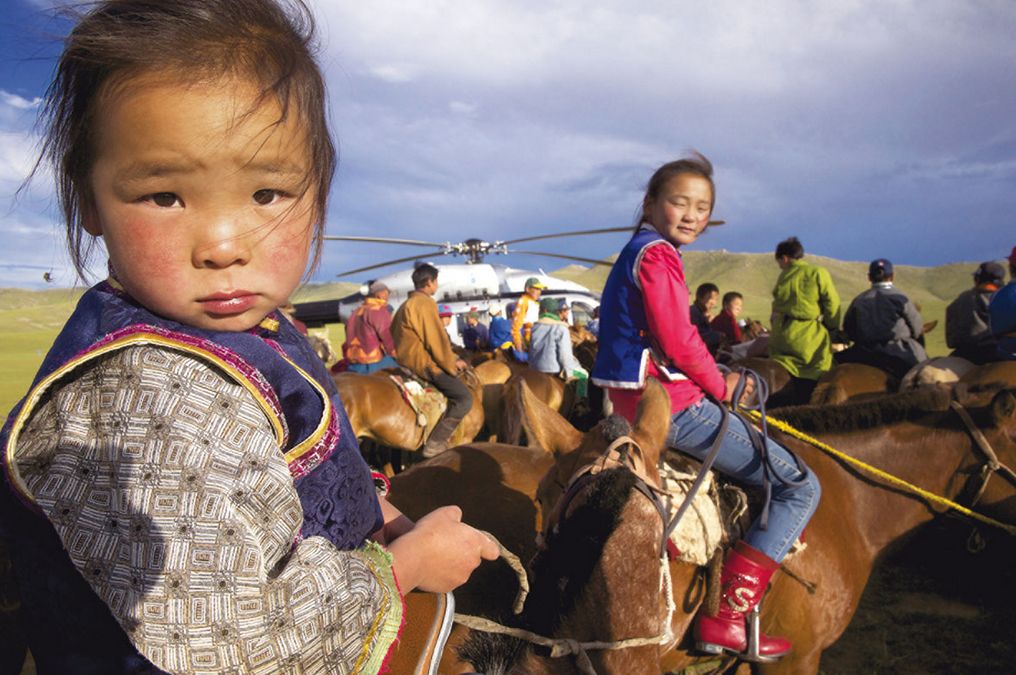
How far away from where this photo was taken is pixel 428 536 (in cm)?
100

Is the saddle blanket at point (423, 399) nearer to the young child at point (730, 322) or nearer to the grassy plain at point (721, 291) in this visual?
the young child at point (730, 322)

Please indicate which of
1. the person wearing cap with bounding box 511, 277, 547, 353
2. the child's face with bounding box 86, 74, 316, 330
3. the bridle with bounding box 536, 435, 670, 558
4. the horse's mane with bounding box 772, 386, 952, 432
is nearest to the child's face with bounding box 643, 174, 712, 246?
the horse's mane with bounding box 772, 386, 952, 432

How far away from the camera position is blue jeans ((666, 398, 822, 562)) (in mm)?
2746

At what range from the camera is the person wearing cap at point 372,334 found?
32.8 ft

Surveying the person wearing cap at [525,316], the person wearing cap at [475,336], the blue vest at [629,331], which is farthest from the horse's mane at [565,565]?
the person wearing cap at [475,336]

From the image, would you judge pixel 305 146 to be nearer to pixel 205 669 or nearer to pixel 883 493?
pixel 205 669

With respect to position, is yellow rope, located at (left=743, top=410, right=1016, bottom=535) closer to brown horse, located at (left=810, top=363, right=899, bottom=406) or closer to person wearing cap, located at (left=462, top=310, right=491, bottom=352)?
brown horse, located at (left=810, top=363, right=899, bottom=406)

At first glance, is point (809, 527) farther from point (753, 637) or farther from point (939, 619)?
point (939, 619)

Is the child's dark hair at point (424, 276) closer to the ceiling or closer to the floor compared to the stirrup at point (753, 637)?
closer to the ceiling

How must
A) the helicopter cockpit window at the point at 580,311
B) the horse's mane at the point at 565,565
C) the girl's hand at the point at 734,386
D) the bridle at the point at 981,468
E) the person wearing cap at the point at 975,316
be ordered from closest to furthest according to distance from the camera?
1. the horse's mane at the point at 565,565
2. the girl's hand at the point at 734,386
3. the bridle at the point at 981,468
4. the person wearing cap at the point at 975,316
5. the helicopter cockpit window at the point at 580,311

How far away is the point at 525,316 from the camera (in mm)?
12297

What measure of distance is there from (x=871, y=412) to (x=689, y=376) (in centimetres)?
136

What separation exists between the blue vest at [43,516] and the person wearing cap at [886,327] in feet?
25.6

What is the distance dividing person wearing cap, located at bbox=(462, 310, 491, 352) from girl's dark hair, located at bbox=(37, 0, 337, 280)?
15137mm
